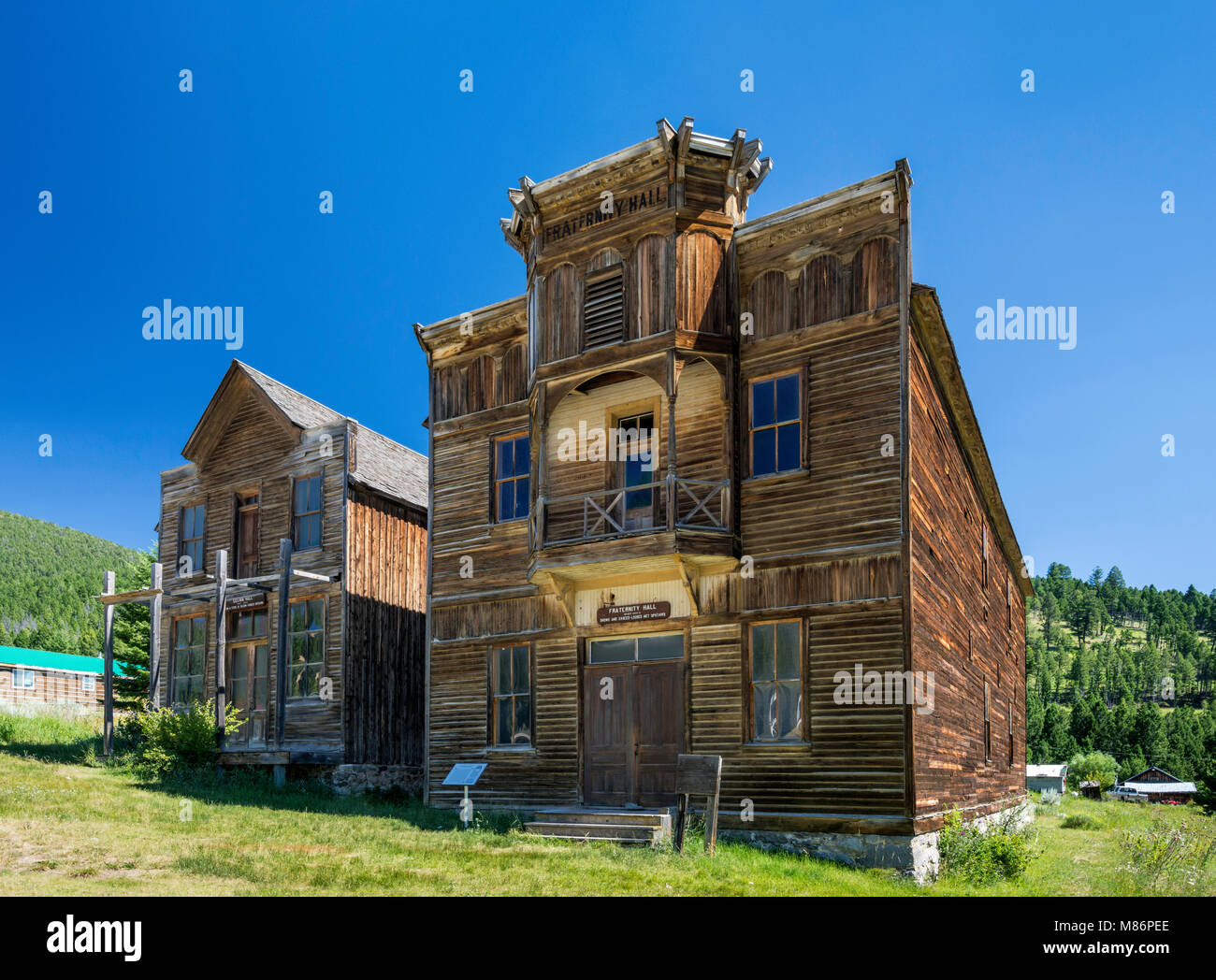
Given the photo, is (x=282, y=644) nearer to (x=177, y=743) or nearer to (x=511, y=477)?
(x=177, y=743)

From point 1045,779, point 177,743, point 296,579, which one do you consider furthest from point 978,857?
point 1045,779

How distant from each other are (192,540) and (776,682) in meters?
18.9

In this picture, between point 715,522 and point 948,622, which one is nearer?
point 715,522

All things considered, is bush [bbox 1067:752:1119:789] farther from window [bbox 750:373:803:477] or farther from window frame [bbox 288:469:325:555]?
window [bbox 750:373:803:477]

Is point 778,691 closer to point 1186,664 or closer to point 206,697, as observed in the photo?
point 206,697

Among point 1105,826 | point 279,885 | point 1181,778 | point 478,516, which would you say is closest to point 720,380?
point 478,516

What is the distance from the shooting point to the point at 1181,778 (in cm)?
10944

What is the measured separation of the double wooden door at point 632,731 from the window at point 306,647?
8.90m

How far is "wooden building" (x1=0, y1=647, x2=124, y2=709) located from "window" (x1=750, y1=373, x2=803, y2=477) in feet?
157

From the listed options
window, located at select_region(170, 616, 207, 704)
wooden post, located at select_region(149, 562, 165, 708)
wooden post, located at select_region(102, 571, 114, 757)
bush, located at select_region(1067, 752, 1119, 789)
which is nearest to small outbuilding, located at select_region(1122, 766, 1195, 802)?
bush, located at select_region(1067, 752, 1119, 789)

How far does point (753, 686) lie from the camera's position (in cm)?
1734

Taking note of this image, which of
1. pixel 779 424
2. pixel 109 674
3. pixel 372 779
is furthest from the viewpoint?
pixel 109 674

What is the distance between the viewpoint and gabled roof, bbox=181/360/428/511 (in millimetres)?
26766

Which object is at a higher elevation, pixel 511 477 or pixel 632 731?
pixel 511 477
